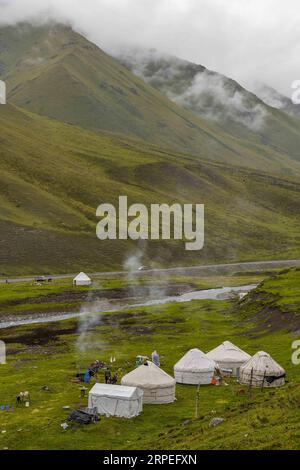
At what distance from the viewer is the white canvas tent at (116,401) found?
167 feet

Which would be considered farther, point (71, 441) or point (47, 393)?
point (47, 393)

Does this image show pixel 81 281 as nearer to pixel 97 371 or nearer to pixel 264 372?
pixel 97 371

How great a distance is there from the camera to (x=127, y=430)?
47.5 meters

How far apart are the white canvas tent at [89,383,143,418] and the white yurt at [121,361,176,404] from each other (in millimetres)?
2973

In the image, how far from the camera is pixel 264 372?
191ft

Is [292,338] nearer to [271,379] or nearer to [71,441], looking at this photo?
[271,379]

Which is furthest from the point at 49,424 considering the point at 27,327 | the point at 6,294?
the point at 6,294

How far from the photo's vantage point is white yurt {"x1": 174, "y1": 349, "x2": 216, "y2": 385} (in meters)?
61.4

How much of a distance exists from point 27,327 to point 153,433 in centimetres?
6262

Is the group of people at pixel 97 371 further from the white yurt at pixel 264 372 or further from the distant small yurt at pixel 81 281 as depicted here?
the distant small yurt at pixel 81 281

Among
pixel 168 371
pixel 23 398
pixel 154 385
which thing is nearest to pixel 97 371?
pixel 168 371

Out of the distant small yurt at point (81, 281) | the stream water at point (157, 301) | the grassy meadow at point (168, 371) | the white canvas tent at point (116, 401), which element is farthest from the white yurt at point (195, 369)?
the distant small yurt at point (81, 281)

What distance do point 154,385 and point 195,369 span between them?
24.6ft
